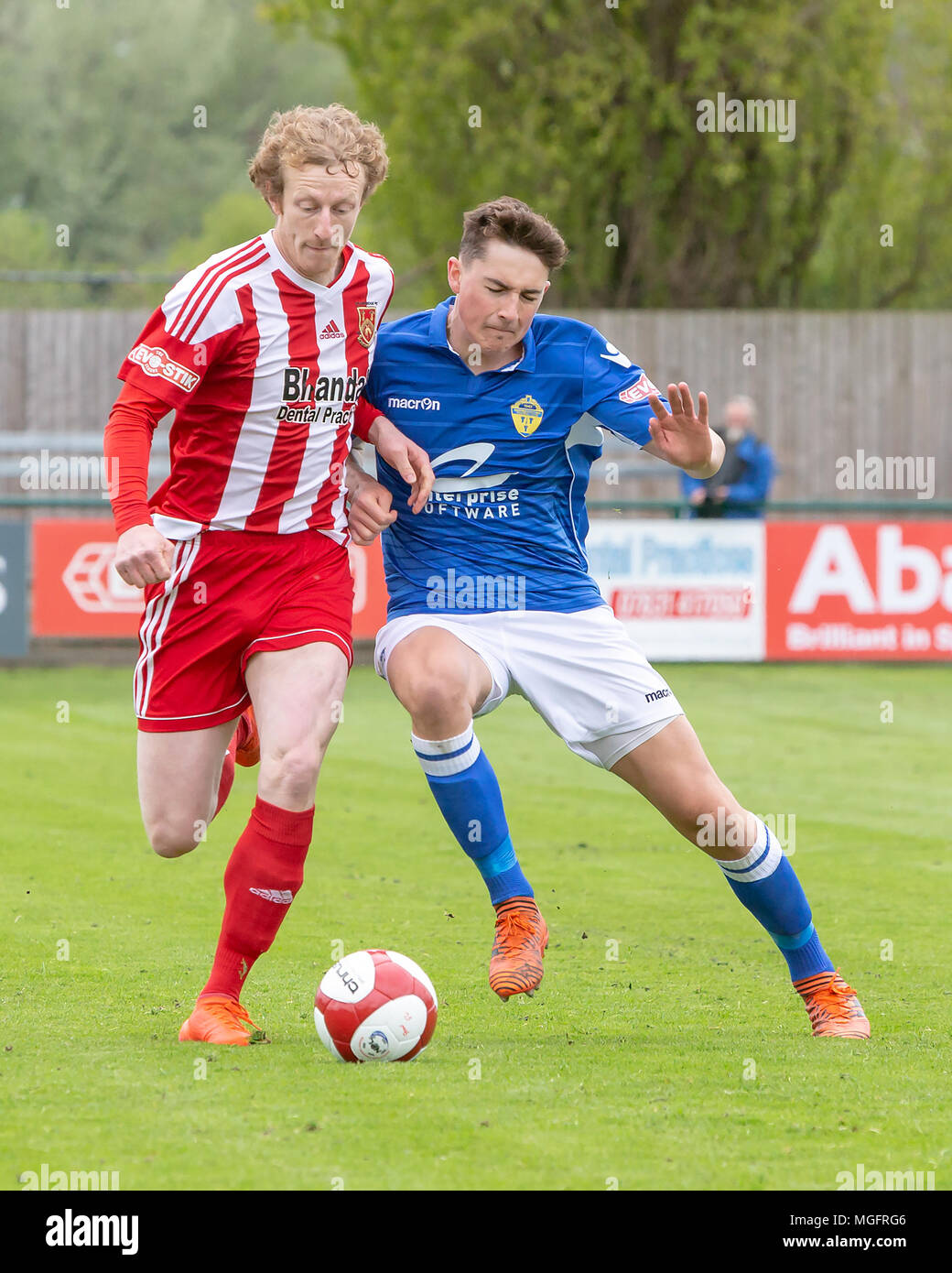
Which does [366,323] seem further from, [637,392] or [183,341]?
[637,392]

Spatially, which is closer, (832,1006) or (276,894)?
(276,894)

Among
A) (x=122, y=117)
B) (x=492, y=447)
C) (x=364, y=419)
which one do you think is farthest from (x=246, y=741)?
(x=122, y=117)

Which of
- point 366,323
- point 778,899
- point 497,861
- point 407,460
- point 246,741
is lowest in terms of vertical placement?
point 778,899

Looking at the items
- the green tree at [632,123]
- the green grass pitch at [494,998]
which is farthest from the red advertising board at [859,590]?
the green tree at [632,123]

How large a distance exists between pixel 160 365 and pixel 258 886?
1320mm

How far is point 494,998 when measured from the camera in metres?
5.31

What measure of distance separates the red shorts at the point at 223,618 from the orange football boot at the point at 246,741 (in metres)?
0.66

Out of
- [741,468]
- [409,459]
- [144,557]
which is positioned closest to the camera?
[144,557]

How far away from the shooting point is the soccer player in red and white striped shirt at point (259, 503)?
4668mm

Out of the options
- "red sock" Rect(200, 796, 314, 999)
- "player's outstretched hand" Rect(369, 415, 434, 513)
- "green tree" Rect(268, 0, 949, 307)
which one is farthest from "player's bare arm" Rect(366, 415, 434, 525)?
"green tree" Rect(268, 0, 949, 307)

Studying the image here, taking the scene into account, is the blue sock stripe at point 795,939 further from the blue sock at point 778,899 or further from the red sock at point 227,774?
the red sock at point 227,774

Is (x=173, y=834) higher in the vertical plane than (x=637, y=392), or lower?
lower

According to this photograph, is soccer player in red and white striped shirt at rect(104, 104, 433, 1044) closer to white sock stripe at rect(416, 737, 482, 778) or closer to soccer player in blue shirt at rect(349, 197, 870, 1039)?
soccer player in blue shirt at rect(349, 197, 870, 1039)

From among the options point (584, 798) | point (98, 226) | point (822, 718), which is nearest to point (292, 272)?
point (584, 798)
